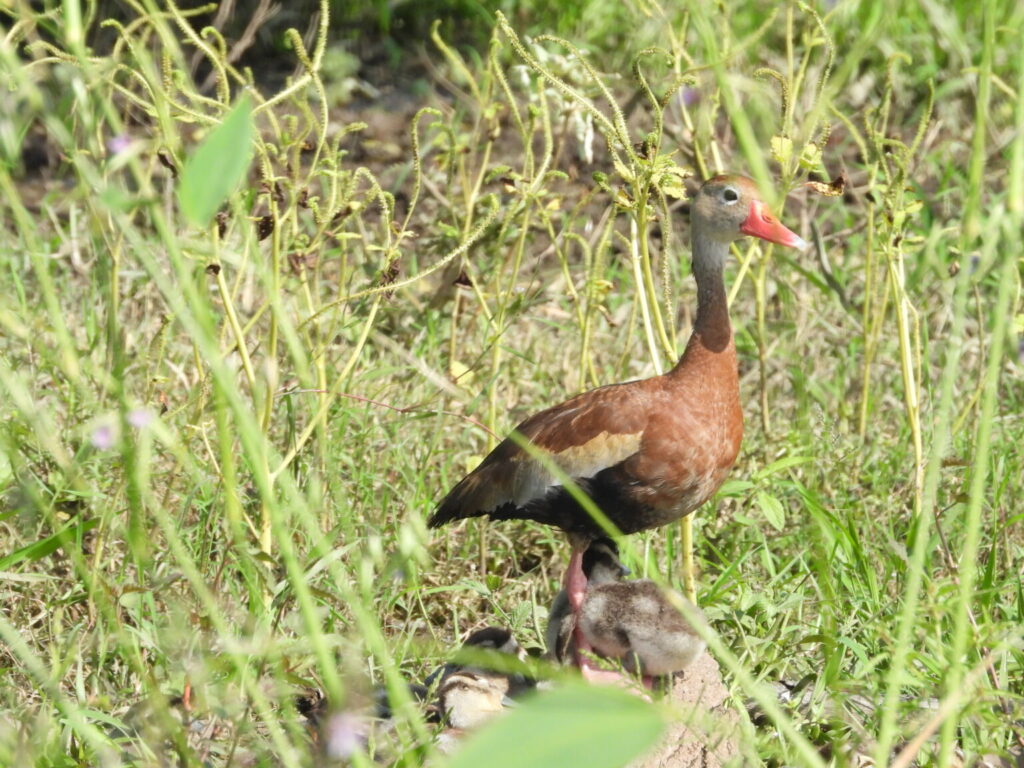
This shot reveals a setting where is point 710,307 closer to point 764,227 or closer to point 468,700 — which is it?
point 764,227

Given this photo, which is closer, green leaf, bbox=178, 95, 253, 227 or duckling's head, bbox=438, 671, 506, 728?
green leaf, bbox=178, 95, 253, 227

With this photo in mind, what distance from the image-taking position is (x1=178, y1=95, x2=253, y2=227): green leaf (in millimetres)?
1294

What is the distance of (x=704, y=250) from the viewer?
370 centimetres

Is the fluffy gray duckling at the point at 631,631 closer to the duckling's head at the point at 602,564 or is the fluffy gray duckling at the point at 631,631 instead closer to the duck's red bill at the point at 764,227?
the duckling's head at the point at 602,564

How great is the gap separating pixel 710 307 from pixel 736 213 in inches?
10.5

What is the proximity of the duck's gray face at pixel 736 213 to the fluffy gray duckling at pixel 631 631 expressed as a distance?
38.5 inches

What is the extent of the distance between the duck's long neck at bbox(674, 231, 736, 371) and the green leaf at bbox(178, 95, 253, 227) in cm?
231

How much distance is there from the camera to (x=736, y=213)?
3.63m

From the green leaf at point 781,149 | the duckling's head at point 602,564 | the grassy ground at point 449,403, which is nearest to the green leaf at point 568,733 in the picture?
the grassy ground at point 449,403

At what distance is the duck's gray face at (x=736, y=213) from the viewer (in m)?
3.61

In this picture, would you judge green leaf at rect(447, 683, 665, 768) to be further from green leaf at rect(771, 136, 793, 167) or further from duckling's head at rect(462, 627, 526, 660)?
green leaf at rect(771, 136, 793, 167)

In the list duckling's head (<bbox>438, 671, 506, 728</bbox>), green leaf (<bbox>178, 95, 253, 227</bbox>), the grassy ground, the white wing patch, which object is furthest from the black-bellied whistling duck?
green leaf (<bbox>178, 95, 253, 227</bbox>)

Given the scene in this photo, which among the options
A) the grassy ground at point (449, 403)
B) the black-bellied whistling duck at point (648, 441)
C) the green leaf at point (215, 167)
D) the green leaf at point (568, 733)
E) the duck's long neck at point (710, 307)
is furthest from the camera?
the duck's long neck at point (710, 307)

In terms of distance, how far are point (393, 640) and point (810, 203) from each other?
305 cm
